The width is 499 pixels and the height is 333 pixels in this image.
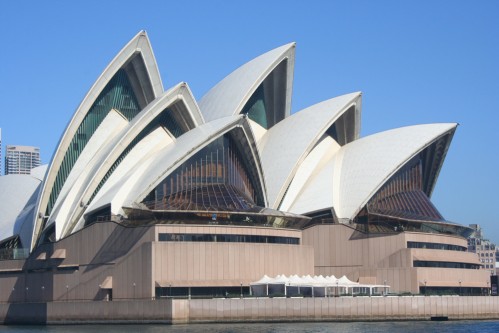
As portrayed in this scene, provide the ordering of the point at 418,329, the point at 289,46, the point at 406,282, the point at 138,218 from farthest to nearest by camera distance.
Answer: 1. the point at 289,46
2. the point at 406,282
3. the point at 138,218
4. the point at 418,329

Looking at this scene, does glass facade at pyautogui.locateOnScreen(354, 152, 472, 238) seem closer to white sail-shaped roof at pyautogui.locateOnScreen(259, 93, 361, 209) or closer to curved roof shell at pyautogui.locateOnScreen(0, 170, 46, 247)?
white sail-shaped roof at pyautogui.locateOnScreen(259, 93, 361, 209)

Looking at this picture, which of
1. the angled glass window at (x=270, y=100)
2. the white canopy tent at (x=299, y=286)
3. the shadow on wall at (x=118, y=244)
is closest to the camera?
the white canopy tent at (x=299, y=286)

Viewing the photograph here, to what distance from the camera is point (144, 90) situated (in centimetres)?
8188

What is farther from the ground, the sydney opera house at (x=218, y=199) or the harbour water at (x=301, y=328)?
the sydney opera house at (x=218, y=199)

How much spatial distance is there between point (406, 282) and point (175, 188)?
64.2ft

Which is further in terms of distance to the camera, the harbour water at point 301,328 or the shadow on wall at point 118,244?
the shadow on wall at point 118,244

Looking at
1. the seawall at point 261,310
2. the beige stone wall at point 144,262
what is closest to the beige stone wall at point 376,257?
the beige stone wall at point 144,262

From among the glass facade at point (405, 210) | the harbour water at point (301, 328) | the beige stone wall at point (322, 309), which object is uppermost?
the glass facade at point (405, 210)

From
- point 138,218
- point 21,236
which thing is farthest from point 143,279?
point 21,236

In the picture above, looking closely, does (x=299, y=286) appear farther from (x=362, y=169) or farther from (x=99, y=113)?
(x=99, y=113)

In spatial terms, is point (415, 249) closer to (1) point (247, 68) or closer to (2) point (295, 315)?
(2) point (295, 315)

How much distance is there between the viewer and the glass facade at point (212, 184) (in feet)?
234

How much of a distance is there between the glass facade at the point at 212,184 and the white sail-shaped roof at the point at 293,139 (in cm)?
311

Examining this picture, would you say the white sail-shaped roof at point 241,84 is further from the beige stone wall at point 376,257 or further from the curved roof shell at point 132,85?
the beige stone wall at point 376,257
